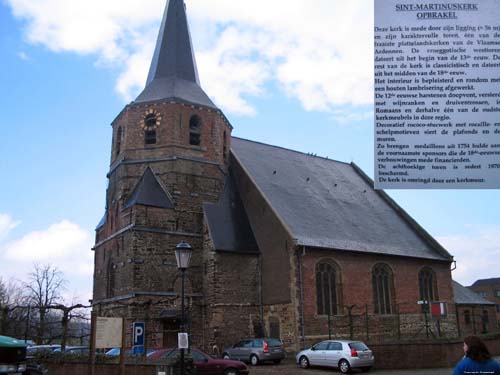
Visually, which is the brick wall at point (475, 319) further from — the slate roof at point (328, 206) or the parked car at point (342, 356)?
the parked car at point (342, 356)

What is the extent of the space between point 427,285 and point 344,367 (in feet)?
52.5

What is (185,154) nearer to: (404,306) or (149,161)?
(149,161)

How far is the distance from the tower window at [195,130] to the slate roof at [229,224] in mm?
3130

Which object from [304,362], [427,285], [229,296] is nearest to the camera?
[304,362]

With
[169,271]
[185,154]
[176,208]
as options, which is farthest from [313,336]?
[185,154]

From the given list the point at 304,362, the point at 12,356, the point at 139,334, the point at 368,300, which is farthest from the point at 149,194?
the point at 12,356

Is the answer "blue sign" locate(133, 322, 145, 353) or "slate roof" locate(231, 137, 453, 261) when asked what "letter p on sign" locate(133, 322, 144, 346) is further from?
"slate roof" locate(231, 137, 453, 261)

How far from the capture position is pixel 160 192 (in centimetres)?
3080

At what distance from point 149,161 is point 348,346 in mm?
15977

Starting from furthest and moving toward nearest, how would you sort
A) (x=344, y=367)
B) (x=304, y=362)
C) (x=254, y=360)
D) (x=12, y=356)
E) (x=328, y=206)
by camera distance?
(x=328, y=206) → (x=254, y=360) → (x=304, y=362) → (x=344, y=367) → (x=12, y=356)

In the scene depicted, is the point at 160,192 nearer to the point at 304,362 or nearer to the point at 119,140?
the point at 119,140

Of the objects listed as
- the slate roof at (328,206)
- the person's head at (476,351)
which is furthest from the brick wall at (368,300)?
the person's head at (476,351)

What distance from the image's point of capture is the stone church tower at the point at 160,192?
28719 mm

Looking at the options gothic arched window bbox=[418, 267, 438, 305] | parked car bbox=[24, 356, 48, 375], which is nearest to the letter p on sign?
parked car bbox=[24, 356, 48, 375]
